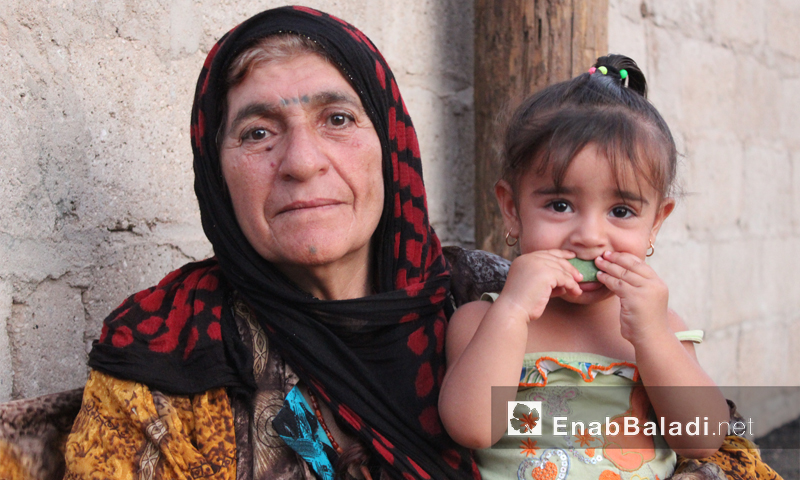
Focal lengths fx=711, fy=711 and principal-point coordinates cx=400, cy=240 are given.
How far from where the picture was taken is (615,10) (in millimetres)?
3906

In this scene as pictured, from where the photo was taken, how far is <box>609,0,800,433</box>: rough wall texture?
4333mm

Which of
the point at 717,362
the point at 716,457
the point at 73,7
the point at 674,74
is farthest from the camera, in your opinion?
the point at 717,362

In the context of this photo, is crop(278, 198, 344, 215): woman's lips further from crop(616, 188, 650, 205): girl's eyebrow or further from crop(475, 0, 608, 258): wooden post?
crop(475, 0, 608, 258): wooden post

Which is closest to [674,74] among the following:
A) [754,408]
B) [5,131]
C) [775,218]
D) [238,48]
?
[775,218]

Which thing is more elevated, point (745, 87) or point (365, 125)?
point (745, 87)

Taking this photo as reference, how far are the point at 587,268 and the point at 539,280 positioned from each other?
15cm

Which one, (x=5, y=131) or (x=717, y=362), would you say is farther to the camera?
(x=717, y=362)

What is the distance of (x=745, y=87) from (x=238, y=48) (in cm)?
432

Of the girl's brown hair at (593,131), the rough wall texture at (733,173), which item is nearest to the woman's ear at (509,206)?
the girl's brown hair at (593,131)

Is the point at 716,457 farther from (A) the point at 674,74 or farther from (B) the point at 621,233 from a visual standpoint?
(A) the point at 674,74

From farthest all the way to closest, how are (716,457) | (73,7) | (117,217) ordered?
(117,217), (73,7), (716,457)

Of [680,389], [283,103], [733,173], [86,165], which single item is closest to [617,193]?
[680,389]

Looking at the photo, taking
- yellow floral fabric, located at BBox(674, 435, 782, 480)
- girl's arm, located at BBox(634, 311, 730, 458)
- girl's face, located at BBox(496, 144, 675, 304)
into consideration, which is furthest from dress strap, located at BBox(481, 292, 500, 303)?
yellow floral fabric, located at BBox(674, 435, 782, 480)

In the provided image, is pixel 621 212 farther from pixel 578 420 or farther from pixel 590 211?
pixel 578 420
